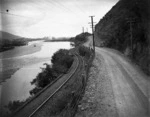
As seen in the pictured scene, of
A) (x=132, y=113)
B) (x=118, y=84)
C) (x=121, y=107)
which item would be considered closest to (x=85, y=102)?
(x=121, y=107)

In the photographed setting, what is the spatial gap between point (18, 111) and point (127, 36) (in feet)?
82.3

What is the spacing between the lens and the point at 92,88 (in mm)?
12641

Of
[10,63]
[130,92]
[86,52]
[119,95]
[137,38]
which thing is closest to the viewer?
[119,95]

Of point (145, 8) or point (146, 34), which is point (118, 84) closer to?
point (146, 34)

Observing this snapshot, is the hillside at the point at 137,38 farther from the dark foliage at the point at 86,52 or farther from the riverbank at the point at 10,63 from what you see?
the riverbank at the point at 10,63

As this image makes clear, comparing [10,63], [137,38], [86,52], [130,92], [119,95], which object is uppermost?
[137,38]

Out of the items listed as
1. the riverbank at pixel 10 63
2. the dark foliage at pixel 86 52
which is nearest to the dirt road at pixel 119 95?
the dark foliage at pixel 86 52

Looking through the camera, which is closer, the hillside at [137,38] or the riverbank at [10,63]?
the hillside at [137,38]

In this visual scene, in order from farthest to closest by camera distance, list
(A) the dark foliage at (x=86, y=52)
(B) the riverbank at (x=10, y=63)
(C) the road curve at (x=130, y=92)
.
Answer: (B) the riverbank at (x=10, y=63)
(A) the dark foliage at (x=86, y=52)
(C) the road curve at (x=130, y=92)

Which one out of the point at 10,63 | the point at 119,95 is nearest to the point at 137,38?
the point at 119,95

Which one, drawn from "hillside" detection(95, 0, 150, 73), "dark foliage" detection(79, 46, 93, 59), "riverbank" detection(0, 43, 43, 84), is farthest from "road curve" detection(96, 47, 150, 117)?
"riverbank" detection(0, 43, 43, 84)

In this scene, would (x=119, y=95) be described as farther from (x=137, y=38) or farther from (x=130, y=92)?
(x=137, y=38)

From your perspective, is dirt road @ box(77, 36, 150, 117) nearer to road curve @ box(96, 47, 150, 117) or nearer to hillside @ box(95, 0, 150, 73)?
road curve @ box(96, 47, 150, 117)

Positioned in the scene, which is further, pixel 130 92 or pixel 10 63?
pixel 10 63
